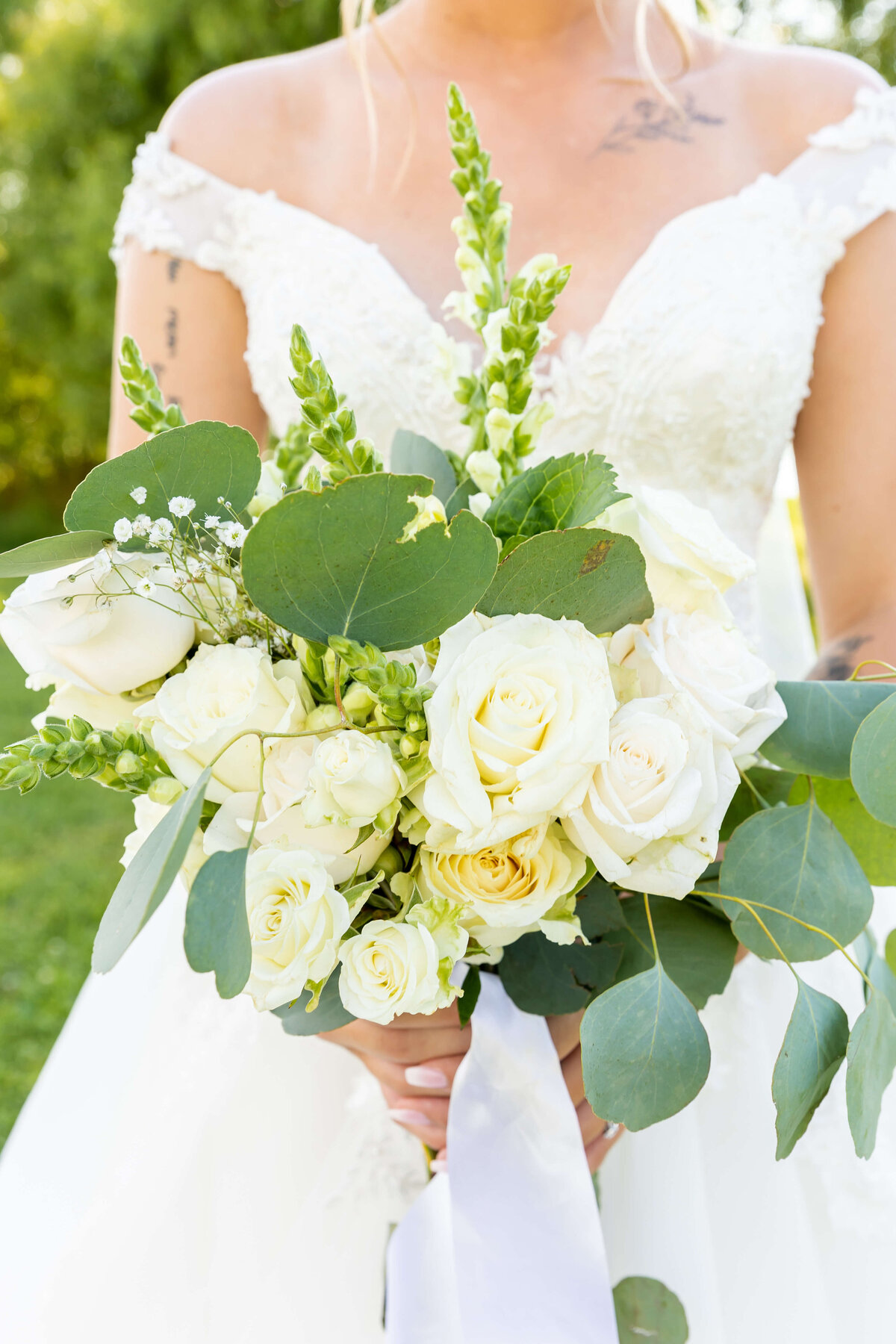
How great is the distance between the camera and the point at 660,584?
2.50 ft

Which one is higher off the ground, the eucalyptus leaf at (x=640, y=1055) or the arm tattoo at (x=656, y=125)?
the arm tattoo at (x=656, y=125)

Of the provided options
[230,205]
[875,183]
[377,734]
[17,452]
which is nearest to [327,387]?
[377,734]

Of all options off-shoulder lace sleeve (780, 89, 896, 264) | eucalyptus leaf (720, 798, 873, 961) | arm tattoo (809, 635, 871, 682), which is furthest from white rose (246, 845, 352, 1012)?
off-shoulder lace sleeve (780, 89, 896, 264)

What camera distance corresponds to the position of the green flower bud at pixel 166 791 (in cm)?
69

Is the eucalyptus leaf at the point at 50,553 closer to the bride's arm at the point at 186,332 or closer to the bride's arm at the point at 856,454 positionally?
the bride's arm at the point at 186,332

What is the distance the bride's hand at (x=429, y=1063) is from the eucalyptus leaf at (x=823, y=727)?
362 mm

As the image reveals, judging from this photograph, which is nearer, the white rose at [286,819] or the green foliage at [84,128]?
the white rose at [286,819]

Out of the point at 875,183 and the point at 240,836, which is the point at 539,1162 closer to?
the point at 240,836

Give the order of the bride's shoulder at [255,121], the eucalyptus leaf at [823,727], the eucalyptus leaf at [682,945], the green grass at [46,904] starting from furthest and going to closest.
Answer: the green grass at [46,904]
the bride's shoulder at [255,121]
the eucalyptus leaf at [682,945]
the eucalyptus leaf at [823,727]

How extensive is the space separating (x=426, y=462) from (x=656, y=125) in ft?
3.46

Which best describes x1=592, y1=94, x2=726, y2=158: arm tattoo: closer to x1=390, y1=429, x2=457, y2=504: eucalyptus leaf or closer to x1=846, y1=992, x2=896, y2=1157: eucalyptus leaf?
x1=390, y1=429, x2=457, y2=504: eucalyptus leaf

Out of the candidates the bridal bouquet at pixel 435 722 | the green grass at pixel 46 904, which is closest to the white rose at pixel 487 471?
the bridal bouquet at pixel 435 722

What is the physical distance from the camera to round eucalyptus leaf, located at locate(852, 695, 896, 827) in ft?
2.36

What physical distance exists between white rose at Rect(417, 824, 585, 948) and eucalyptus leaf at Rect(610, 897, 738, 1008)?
0.66 ft
